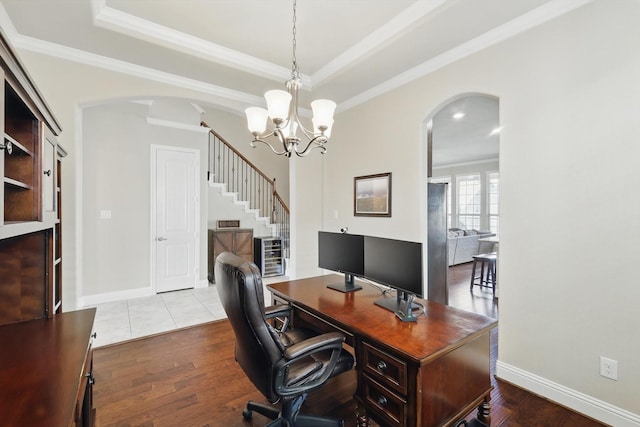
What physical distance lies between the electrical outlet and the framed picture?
200 centimetres

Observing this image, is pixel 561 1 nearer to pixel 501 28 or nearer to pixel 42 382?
pixel 501 28

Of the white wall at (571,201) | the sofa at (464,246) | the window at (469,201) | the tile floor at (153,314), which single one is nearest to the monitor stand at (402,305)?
the white wall at (571,201)

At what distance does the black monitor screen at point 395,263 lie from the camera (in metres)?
1.70

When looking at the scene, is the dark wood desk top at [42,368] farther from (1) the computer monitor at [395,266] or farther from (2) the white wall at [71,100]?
(1) the computer monitor at [395,266]

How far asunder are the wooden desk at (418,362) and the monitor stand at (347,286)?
0.37m

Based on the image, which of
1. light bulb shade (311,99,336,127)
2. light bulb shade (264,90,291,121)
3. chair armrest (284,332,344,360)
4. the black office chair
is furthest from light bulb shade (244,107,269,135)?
chair armrest (284,332,344,360)

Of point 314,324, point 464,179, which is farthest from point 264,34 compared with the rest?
point 464,179

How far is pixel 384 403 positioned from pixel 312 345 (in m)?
0.46

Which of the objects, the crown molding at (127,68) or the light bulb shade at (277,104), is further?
the crown molding at (127,68)

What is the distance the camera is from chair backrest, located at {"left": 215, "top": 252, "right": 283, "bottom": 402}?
1.37 m

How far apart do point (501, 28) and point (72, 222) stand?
3976 mm

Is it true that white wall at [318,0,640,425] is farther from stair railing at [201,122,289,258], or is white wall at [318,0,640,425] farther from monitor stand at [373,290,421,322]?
stair railing at [201,122,289,258]

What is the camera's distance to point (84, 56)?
267cm

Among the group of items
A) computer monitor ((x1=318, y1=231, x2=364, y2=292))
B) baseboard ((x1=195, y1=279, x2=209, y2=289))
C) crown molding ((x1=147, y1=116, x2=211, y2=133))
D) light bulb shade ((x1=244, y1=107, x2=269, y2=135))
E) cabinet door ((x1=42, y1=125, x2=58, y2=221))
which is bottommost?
baseboard ((x1=195, y1=279, x2=209, y2=289))
